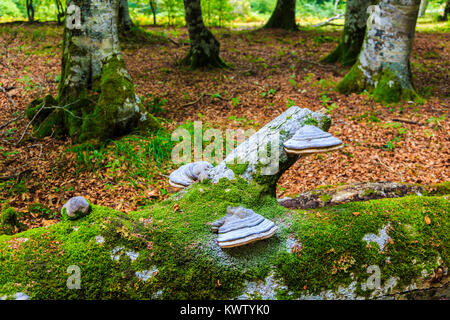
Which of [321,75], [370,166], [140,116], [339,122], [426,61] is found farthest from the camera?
[426,61]

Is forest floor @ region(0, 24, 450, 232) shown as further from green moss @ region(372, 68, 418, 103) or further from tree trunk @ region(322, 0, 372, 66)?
tree trunk @ region(322, 0, 372, 66)

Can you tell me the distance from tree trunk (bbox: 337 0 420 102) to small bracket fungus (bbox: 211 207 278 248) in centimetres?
715

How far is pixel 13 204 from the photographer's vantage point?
4.78m

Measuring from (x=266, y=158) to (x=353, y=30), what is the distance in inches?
411

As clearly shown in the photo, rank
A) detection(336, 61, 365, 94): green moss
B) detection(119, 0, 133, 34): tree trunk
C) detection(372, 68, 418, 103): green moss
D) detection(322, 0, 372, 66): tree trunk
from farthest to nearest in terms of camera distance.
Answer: detection(119, 0, 133, 34): tree trunk, detection(322, 0, 372, 66): tree trunk, detection(336, 61, 365, 94): green moss, detection(372, 68, 418, 103): green moss

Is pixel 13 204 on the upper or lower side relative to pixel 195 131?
lower

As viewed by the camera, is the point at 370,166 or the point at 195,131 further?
the point at 195,131

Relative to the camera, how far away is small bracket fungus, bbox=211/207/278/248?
2119mm

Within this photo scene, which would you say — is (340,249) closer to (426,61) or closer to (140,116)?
(140,116)

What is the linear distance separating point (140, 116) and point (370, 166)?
4.68 metres

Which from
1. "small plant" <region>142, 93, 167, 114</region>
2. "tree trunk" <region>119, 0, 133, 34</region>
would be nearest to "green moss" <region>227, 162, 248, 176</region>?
"small plant" <region>142, 93, 167, 114</region>

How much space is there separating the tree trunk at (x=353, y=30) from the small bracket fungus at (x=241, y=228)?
1054 centimetres

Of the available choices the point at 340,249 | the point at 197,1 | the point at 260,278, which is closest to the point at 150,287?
the point at 260,278

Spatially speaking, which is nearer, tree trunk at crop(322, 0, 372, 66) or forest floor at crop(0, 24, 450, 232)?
forest floor at crop(0, 24, 450, 232)
